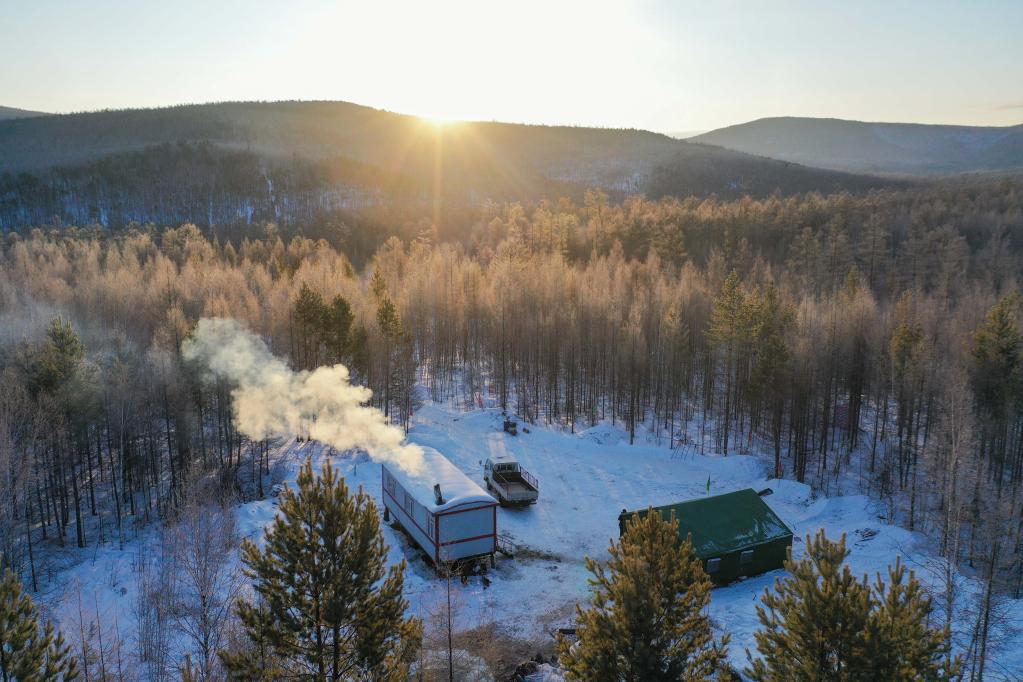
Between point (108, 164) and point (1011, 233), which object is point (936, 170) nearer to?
point (1011, 233)

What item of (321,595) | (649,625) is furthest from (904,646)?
(321,595)

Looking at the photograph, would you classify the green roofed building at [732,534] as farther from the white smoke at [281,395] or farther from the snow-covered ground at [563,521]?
the white smoke at [281,395]

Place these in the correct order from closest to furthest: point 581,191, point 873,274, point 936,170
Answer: point 873,274
point 581,191
point 936,170

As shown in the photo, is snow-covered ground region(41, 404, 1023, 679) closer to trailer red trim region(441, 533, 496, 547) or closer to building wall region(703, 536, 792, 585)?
building wall region(703, 536, 792, 585)

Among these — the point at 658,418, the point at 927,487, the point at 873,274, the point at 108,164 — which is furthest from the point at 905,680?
the point at 108,164

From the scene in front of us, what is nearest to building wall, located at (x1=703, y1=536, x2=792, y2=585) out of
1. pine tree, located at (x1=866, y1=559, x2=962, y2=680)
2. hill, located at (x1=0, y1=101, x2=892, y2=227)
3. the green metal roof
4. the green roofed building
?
the green roofed building

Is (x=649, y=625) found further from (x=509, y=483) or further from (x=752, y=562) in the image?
(x=509, y=483)

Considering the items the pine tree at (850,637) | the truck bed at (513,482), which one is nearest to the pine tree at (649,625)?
the pine tree at (850,637)
